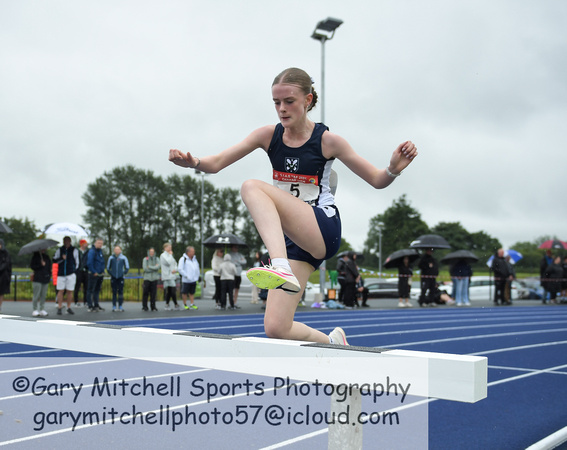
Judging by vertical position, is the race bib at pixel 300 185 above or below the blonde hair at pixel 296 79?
below

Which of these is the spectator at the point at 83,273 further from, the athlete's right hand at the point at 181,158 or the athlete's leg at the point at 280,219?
the athlete's leg at the point at 280,219

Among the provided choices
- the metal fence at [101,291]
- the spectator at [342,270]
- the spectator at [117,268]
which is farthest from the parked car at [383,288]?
the spectator at [117,268]

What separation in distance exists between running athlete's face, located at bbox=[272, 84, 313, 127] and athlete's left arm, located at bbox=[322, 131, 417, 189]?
0.62 feet

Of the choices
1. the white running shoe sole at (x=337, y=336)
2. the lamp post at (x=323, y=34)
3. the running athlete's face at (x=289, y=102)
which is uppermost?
the lamp post at (x=323, y=34)

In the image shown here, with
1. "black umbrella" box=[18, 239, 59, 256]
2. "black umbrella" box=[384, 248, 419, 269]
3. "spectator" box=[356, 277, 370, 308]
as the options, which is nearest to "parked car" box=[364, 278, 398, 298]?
"spectator" box=[356, 277, 370, 308]

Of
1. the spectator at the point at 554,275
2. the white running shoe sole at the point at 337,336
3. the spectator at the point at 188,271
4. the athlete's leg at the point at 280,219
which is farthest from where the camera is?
the spectator at the point at 554,275

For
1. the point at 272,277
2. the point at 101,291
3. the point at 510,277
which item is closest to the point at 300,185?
the point at 272,277

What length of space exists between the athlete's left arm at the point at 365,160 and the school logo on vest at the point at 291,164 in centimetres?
15

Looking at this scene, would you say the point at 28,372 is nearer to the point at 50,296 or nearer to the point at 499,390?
the point at 499,390

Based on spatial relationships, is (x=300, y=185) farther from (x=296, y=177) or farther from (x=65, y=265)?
(x=65, y=265)

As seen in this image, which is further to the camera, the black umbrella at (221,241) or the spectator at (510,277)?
the spectator at (510,277)

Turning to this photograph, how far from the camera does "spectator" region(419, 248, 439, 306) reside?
1691 cm

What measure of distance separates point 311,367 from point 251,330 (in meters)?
8.34

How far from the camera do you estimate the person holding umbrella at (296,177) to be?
8.69 feet
